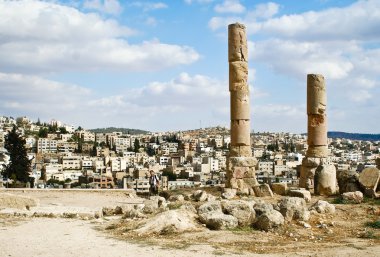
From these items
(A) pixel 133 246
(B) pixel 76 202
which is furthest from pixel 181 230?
(B) pixel 76 202

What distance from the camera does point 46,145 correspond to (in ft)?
454

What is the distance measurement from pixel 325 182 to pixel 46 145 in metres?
128

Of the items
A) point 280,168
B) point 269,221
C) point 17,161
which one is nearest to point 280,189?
point 269,221

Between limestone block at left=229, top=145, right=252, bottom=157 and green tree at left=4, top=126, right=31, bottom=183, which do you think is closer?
limestone block at left=229, top=145, right=252, bottom=157

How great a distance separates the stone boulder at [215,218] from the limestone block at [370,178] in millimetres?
7185

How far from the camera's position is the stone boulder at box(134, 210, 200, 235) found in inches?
435

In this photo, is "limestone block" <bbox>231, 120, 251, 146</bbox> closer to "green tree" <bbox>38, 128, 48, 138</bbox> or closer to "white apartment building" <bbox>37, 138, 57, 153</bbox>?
"white apartment building" <bbox>37, 138, 57, 153</bbox>

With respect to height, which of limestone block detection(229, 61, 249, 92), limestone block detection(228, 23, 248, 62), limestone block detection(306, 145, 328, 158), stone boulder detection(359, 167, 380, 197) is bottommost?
stone boulder detection(359, 167, 380, 197)

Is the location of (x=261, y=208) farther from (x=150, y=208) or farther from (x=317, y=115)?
(x=317, y=115)

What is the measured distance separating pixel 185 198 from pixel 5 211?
567 centimetres

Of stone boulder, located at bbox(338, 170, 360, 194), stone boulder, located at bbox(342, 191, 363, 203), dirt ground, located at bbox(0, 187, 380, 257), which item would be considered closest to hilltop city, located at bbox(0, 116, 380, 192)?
stone boulder, located at bbox(338, 170, 360, 194)

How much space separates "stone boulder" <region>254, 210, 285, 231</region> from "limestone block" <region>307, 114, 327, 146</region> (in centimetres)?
986

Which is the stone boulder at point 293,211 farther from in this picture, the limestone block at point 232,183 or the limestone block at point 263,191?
the limestone block at point 232,183

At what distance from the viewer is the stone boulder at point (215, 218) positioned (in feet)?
37.3
